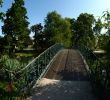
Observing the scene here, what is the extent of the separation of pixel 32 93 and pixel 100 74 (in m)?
3.11

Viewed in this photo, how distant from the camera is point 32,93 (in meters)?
12.7

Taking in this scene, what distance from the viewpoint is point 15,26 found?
6072 cm

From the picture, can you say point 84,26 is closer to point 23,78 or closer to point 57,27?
point 57,27

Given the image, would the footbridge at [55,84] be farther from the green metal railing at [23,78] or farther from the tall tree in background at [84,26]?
the tall tree in background at [84,26]

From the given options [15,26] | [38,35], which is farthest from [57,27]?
[15,26]

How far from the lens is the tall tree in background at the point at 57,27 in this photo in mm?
76488

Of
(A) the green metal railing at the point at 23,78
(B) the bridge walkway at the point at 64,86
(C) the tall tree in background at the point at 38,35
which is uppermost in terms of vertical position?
(C) the tall tree in background at the point at 38,35

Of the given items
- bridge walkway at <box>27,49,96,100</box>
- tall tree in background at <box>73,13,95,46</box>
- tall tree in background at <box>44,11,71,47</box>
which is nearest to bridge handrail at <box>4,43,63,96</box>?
bridge walkway at <box>27,49,96,100</box>

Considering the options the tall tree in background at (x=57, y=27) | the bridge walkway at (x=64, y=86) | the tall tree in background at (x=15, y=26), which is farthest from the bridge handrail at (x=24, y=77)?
the tall tree in background at (x=57, y=27)

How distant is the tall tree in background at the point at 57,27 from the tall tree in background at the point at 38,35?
7.56 feet

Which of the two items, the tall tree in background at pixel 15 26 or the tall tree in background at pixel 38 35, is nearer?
the tall tree in background at pixel 15 26

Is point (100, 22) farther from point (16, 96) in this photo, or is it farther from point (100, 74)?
point (16, 96)

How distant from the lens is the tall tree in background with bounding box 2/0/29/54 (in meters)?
59.8

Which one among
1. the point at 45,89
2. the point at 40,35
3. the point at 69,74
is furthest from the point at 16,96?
the point at 40,35
